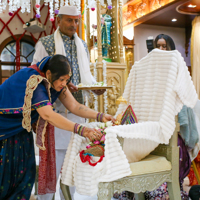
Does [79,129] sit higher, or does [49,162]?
[79,129]

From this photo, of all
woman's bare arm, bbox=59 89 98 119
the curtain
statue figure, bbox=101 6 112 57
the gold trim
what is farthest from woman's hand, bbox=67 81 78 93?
the curtain

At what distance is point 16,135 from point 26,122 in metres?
0.13

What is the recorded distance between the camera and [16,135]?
4.46 feet

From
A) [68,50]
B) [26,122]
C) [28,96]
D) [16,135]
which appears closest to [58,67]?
[28,96]

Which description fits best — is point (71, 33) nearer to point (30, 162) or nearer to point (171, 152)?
point (30, 162)

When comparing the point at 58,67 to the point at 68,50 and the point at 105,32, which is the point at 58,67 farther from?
the point at 105,32

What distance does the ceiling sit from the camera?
486 centimetres

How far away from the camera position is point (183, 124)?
5.37 ft

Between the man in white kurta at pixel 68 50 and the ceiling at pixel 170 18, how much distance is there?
3179mm

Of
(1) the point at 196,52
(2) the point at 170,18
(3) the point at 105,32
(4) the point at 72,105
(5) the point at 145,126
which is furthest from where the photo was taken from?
(2) the point at 170,18

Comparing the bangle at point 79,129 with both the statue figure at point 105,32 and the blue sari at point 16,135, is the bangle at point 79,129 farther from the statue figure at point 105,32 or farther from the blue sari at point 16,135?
the statue figure at point 105,32

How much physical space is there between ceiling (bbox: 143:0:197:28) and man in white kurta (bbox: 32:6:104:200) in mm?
3179

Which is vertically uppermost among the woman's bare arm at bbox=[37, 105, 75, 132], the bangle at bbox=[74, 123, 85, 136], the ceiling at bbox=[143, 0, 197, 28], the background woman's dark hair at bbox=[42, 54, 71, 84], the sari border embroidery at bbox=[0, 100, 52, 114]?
the ceiling at bbox=[143, 0, 197, 28]

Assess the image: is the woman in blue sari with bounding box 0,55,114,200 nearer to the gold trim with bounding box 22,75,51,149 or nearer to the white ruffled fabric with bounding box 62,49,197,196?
the gold trim with bounding box 22,75,51,149
